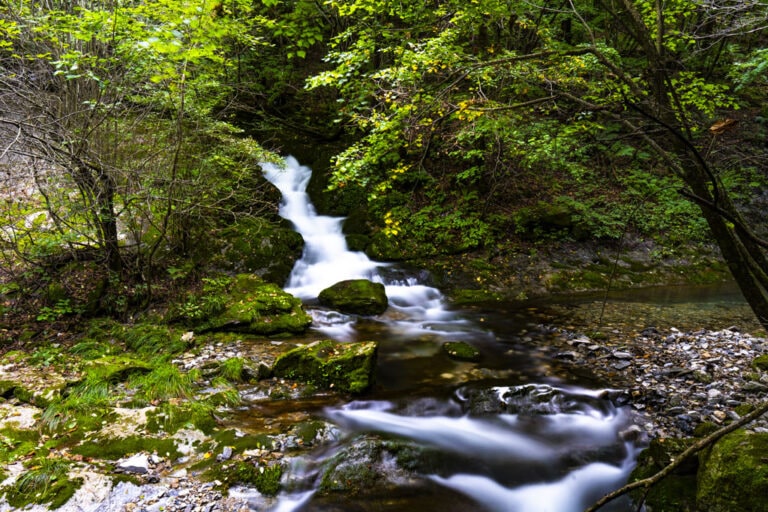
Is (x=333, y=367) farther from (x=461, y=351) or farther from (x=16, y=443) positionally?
(x=16, y=443)

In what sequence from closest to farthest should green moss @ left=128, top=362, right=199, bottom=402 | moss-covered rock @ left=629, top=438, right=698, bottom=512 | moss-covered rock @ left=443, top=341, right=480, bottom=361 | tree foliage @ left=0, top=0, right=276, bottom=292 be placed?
moss-covered rock @ left=629, top=438, right=698, bottom=512
green moss @ left=128, top=362, right=199, bottom=402
tree foliage @ left=0, top=0, right=276, bottom=292
moss-covered rock @ left=443, top=341, right=480, bottom=361

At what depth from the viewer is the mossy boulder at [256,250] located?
9.18 meters

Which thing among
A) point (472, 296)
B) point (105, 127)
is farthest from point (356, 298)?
point (105, 127)

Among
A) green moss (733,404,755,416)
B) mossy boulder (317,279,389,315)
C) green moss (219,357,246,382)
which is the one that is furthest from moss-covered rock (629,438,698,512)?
mossy boulder (317,279,389,315)

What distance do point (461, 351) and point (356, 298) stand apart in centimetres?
276

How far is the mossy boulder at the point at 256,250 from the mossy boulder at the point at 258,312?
1.15m

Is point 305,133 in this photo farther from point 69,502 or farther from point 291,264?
point 69,502

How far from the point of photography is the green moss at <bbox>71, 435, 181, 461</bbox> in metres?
3.50

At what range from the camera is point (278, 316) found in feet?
24.1

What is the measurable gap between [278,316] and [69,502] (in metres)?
4.43

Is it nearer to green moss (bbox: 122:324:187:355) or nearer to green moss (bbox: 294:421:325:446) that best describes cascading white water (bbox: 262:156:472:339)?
green moss (bbox: 122:324:187:355)

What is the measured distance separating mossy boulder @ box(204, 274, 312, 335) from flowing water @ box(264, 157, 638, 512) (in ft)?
1.89

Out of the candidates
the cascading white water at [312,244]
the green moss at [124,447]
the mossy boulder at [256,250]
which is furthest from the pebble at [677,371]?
the mossy boulder at [256,250]

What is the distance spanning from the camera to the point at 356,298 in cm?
845
